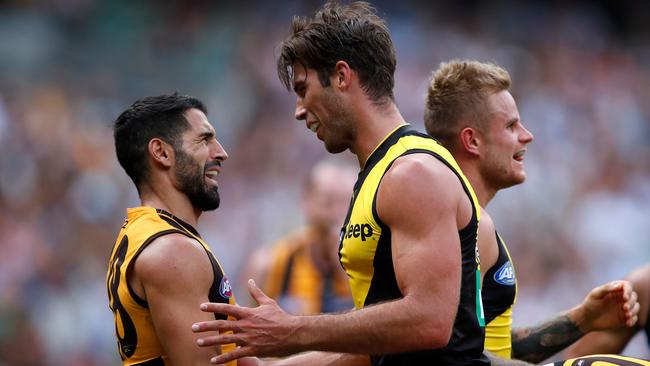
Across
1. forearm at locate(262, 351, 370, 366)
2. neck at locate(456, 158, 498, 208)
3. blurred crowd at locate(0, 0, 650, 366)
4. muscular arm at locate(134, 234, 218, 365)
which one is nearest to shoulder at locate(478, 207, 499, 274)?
neck at locate(456, 158, 498, 208)

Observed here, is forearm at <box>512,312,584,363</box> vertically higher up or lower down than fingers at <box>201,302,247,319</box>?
lower down

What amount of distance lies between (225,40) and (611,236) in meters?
6.23

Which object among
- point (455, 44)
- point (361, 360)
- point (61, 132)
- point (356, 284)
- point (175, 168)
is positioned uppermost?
point (455, 44)

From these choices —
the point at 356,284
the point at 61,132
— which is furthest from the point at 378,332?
the point at 61,132

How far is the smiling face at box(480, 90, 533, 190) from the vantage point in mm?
5387

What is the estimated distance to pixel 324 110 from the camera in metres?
4.53

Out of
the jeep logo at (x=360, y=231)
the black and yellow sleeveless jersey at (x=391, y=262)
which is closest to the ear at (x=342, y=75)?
the black and yellow sleeveless jersey at (x=391, y=262)

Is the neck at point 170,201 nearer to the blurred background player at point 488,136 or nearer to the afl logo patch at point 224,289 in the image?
the afl logo patch at point 224,289

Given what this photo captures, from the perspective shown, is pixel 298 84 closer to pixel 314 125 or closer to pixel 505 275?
pixel 314 125

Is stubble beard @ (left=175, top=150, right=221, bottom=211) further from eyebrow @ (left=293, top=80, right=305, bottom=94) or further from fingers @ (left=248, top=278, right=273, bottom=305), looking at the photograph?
fingers @ (left=248, top=278, right=273, bottom=305)

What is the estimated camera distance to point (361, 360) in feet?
16.0

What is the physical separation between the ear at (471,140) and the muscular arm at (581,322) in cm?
101

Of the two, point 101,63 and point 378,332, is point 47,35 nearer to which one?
point 101,63

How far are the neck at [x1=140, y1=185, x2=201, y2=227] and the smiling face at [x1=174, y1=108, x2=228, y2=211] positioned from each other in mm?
33
